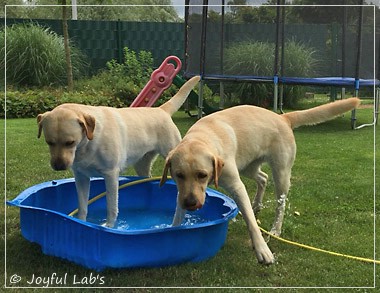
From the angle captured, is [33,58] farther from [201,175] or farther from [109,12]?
[201,175]

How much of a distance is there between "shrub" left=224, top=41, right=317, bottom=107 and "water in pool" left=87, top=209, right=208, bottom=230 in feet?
19.8

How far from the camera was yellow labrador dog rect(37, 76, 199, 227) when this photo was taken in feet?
10.7

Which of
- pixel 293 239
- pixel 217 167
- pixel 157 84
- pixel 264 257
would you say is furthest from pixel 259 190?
pixel 157 84

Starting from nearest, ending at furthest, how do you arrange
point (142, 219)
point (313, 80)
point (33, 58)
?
point (142, 219), point (313, 80), point (33, 58)

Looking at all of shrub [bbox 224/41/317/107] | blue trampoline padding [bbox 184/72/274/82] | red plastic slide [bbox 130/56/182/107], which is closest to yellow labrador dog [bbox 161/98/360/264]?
red plastic slide [bbox 130/56/182/107]

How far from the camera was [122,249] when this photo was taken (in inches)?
123

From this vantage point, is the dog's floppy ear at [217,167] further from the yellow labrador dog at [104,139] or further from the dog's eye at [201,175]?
the yellow labrador dog at [104,139]

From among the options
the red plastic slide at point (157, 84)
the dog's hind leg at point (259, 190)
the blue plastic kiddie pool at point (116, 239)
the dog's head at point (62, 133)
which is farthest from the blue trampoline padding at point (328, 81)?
the dog's head at point (62, 133)

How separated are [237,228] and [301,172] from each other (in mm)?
2090

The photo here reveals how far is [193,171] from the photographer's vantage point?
9.68ft

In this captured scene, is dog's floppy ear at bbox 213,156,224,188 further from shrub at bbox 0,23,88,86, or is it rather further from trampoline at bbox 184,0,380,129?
shrub at bbox 0,23,88,86

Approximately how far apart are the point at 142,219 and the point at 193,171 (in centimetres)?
179

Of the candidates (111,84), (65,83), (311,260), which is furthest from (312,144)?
(65,83)

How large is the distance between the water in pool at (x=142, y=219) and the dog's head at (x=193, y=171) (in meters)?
1.37
